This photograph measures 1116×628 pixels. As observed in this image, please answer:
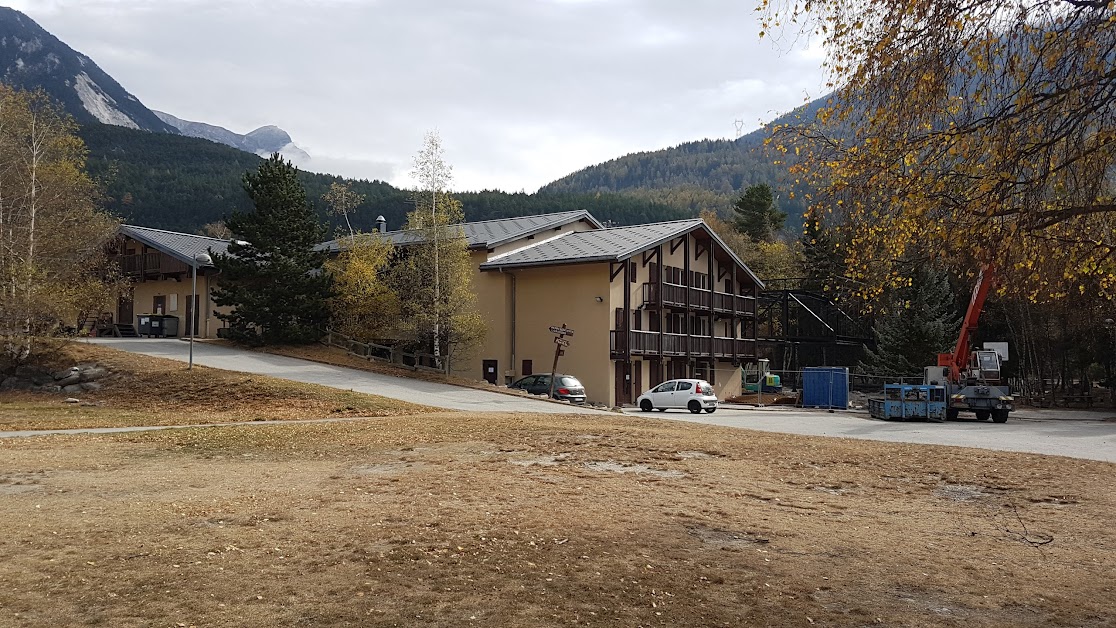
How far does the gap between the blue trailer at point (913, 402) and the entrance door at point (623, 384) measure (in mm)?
11355

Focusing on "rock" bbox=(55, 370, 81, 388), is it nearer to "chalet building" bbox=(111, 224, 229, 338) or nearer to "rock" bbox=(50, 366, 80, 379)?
"rock" bbox=(50, 366, 80, 379)

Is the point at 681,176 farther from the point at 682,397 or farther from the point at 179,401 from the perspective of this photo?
the point at 179,401

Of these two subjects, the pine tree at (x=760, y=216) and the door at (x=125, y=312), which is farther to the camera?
the pine tree at (x=760, y=216)

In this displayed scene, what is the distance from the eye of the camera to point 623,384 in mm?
39281

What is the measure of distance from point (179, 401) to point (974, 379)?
2808cm

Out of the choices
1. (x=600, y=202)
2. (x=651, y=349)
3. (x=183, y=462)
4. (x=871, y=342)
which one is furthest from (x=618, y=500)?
(x=600, y=202)

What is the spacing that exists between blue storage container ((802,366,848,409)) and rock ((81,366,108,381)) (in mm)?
29331

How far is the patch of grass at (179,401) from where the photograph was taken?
2216cm

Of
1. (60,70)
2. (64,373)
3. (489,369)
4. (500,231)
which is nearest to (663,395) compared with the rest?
(489,369)

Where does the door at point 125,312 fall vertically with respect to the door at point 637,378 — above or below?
above

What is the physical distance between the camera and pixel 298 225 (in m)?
39.0

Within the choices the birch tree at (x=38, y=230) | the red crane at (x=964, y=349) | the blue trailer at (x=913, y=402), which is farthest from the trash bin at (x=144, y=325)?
the red crane at (x=964, y=349)

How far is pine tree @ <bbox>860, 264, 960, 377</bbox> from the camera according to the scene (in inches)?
1885

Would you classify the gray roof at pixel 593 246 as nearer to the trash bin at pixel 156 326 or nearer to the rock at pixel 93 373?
the trash bin at pixel 156 326
